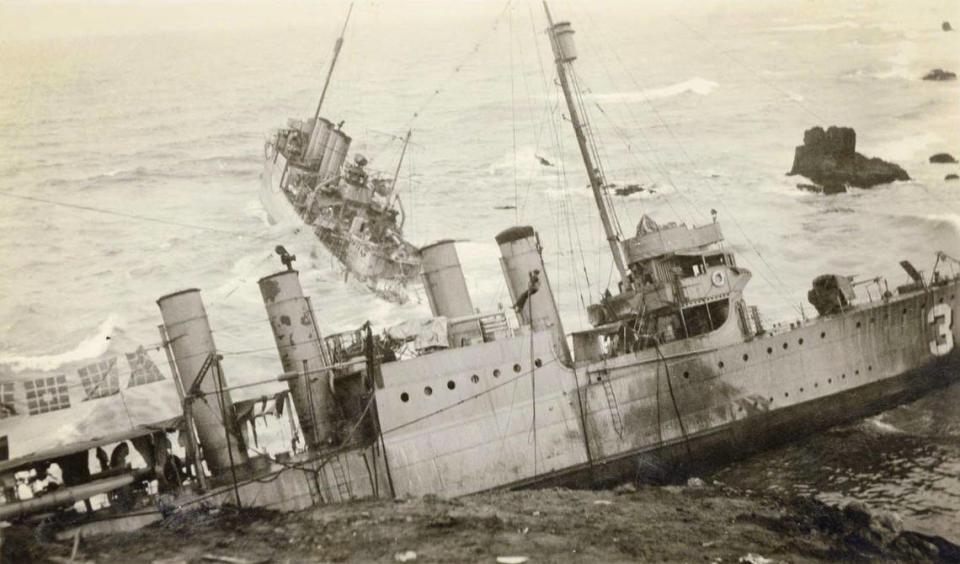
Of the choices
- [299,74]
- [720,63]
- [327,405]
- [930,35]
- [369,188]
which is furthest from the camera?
[720,63]

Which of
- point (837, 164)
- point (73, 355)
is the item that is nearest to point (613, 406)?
point (73, 355)

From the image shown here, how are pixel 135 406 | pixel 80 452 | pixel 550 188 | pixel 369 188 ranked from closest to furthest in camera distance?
pixel 80 452 < pixel 135 406 < pixel 369 188 < pixel 550 188

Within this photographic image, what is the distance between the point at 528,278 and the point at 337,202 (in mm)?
9640

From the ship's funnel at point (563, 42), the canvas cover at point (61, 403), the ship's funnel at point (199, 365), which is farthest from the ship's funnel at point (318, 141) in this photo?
the ship's funnel at point (199, 365)

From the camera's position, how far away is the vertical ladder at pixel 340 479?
10.2 metres

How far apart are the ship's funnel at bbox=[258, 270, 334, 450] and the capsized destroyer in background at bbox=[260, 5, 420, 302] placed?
8.60m

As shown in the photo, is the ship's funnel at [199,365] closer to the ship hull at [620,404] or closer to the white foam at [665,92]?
the ship hull at [620,404]

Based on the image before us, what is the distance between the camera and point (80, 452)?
8.98m

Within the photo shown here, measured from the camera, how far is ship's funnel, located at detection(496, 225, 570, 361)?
1238cm

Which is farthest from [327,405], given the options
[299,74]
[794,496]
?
[299,74]

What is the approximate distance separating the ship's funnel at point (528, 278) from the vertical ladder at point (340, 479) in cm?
445

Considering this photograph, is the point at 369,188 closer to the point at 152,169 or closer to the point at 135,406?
the point at 152,169

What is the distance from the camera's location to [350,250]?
19906 mm

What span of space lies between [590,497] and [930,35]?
1416 centimetres
